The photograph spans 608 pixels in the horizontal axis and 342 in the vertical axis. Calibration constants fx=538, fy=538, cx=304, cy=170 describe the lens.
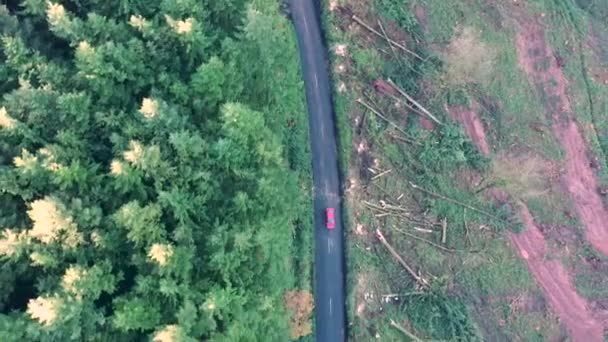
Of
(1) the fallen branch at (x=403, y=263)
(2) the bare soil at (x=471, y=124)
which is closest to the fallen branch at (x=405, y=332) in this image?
(1) the fallen branch at (x=403, y=263)

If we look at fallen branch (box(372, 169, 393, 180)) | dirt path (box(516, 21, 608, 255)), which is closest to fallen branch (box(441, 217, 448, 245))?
fallen branch (box(372, 169, 393, 180))

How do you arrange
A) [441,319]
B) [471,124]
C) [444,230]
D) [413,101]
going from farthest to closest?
[471,124], [413,101], [444,230], [441,319]

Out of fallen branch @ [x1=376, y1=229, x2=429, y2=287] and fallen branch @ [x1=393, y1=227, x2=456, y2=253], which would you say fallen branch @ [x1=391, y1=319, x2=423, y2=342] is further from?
fallen branch @ [x1=393, y1=227, x2=456, y2=253]

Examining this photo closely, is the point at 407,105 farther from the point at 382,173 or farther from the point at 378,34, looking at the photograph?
the point at 378,34

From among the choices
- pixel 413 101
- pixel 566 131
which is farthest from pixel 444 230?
pixel 566 131

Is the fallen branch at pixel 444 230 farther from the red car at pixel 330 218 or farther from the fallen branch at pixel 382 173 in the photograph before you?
the red car at pixel 330 218
